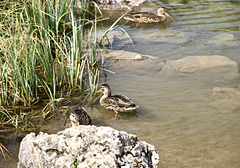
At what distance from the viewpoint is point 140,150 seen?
9.32 feet

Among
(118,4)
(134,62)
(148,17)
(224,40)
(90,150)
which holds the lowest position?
(134,62)

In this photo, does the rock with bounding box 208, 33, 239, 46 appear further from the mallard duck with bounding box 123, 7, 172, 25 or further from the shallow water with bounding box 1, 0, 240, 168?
the mallard duck with bounding box 123, 7, 172, 25

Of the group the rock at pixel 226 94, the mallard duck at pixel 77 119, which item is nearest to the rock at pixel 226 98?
the rock at pixel 226 94

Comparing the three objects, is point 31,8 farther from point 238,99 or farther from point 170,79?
point 238,99

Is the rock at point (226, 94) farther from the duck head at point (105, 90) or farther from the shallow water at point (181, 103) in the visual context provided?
the duck head at point (105, 90)

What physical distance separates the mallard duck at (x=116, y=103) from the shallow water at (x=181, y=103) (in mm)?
144

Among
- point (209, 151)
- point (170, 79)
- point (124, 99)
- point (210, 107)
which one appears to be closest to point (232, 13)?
point (170, 79)

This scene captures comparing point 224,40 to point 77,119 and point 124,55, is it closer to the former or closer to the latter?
point 124,55

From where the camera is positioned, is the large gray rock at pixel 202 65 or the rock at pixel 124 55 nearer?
the large gray rock at pixel 202 65

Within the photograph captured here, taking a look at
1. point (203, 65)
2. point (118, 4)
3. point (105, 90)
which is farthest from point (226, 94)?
point (118, 4)

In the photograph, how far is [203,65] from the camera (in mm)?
7191

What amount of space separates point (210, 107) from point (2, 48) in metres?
3.69

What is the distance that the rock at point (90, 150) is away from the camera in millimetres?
2738

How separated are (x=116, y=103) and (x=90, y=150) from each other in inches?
107
